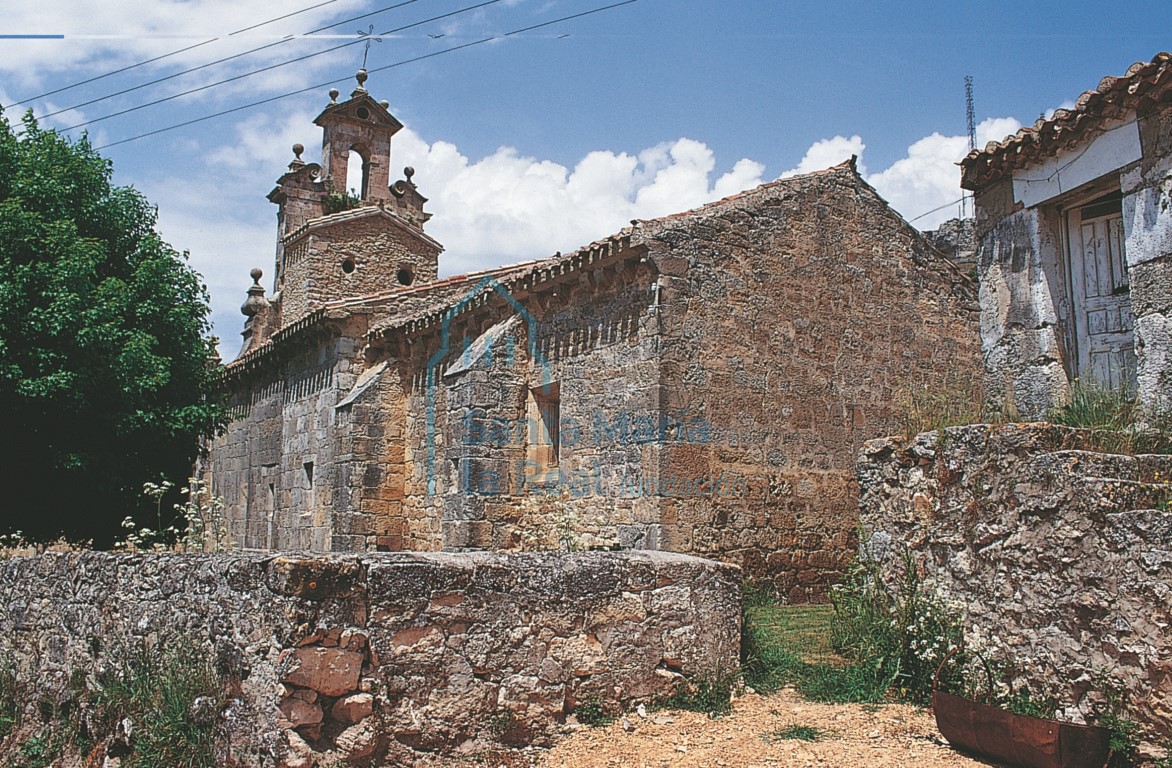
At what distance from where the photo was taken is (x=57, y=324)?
11641mm

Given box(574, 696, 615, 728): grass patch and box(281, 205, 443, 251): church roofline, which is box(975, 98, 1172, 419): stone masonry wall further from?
box(281, 205, 443, 251): church roofline

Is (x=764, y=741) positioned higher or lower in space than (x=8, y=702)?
higher

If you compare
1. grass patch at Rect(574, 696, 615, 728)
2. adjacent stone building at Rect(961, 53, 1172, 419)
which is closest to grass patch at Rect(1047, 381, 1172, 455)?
adjacent stone building at Rect(961, 53, 1172, 419)

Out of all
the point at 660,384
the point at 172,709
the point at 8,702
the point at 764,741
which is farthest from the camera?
the point at 660,384

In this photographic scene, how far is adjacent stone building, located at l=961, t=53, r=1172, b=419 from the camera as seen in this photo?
7133 millimetres

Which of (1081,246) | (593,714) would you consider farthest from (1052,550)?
(1081,246)

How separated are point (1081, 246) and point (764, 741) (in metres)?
5.54

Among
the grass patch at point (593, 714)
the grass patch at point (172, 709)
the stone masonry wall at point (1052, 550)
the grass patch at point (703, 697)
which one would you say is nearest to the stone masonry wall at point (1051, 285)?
the stone masonry wall at point (1052, 550)

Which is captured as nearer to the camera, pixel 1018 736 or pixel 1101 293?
pixel 1018 736

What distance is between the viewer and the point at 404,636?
447 cm

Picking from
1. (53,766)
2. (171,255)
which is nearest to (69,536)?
(171,255)

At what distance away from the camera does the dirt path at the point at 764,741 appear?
452 cm

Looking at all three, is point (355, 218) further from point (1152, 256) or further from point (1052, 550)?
point (1052, 550)

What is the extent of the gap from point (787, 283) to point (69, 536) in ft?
34.2
